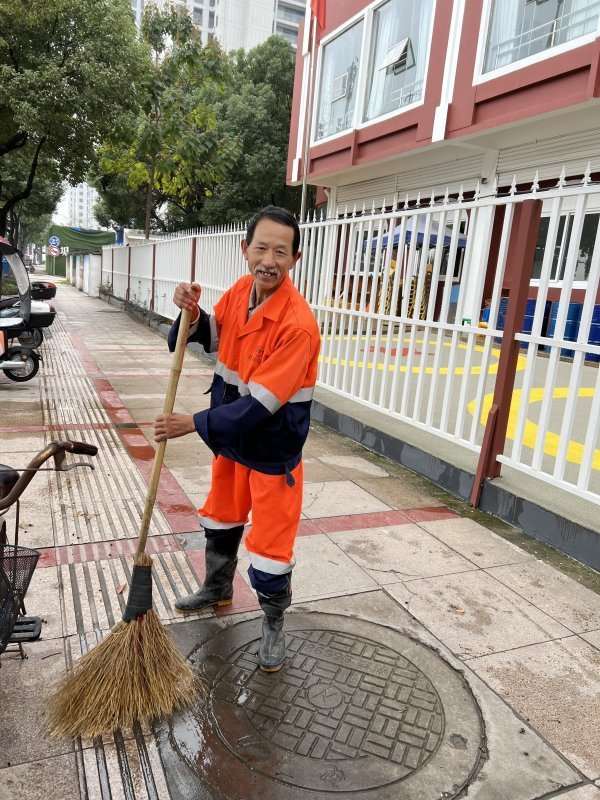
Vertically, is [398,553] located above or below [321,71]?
below

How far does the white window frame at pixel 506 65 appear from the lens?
29.5 feet

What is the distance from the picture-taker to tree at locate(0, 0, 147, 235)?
11.8 meters

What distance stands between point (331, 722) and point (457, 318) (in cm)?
318

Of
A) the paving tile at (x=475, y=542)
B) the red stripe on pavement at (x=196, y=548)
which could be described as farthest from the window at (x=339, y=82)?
the paving tile at (x=475, y=542)

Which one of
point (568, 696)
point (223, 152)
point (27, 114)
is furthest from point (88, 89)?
point (568, 696)

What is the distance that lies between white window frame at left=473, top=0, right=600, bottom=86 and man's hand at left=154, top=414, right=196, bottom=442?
930cm

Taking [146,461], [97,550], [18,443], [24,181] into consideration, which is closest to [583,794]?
[97,550]

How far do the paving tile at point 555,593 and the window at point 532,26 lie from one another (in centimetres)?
872

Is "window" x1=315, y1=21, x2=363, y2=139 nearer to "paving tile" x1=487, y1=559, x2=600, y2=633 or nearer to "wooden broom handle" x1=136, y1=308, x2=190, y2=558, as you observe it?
"paving tile" x1=487, y1=559, x2=600, y2=633

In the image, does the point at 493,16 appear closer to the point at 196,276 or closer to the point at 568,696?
the point at 196,276

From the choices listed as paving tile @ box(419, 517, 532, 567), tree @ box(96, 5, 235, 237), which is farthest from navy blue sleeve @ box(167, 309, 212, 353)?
tree @ box(96, 5, 235, 237)

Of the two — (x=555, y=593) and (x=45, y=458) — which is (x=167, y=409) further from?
(x=555, y=593)

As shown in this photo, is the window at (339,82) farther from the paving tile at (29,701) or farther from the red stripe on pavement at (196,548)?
the paving tile at (29,701)

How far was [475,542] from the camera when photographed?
3.75 metres
